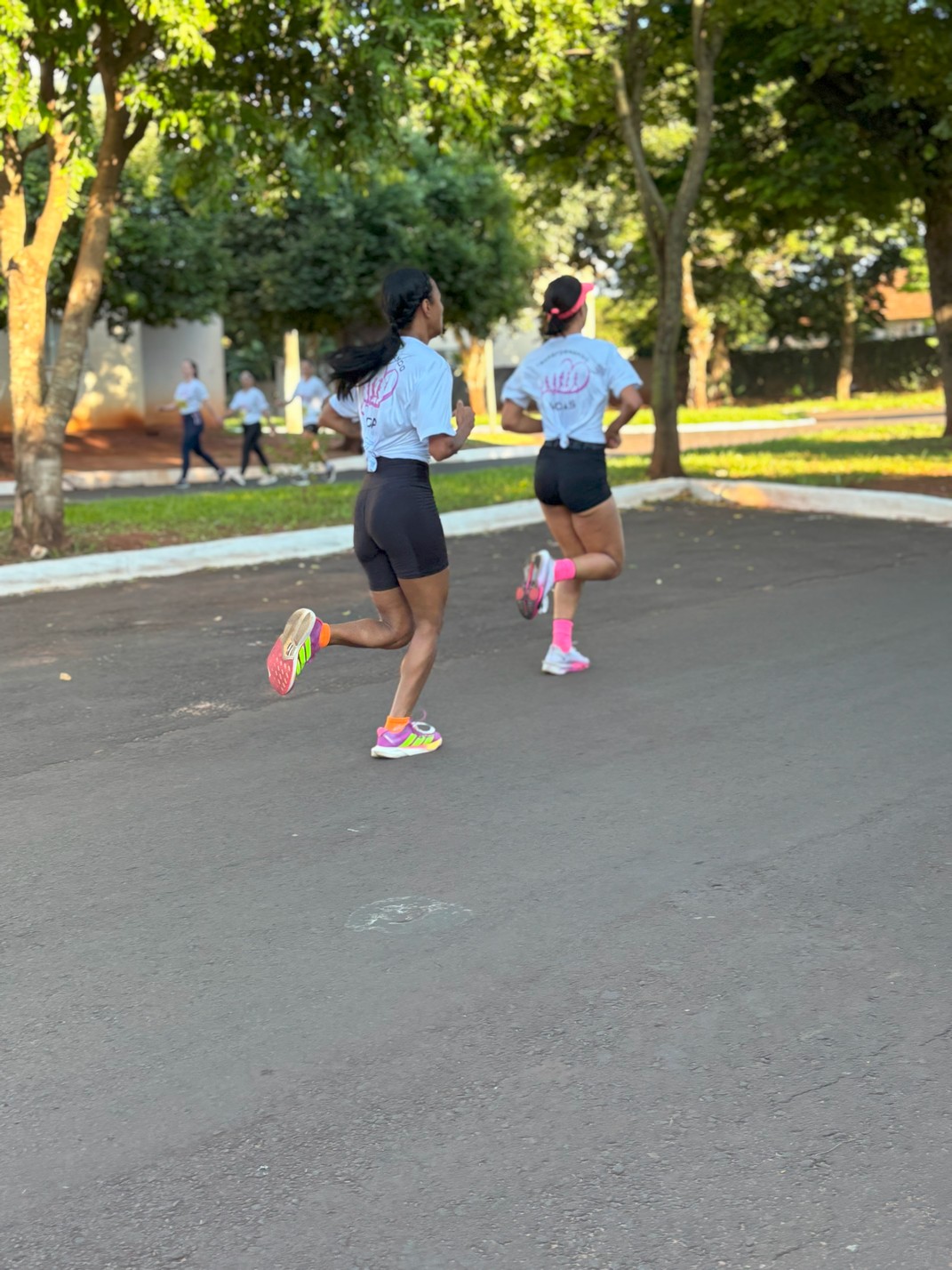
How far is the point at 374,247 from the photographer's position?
29906 millimetres

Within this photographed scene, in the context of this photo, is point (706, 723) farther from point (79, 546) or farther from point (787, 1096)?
point (79, 546)

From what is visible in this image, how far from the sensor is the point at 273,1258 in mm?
2729

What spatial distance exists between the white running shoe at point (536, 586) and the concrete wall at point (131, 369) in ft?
80.2

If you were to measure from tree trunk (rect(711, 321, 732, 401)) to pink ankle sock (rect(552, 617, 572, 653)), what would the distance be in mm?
49045

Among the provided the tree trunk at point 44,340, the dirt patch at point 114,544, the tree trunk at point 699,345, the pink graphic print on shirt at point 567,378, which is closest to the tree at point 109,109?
the tree trunk at point 44,340

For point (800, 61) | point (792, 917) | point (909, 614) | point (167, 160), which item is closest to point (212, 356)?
point (167, 160)

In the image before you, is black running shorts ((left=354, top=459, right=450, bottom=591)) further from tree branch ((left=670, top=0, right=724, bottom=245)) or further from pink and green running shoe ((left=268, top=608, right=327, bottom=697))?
tree branch ((left=670, top=0, right=724, bottom=245))

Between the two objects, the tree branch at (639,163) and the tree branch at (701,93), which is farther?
the tree branch at (639,163)

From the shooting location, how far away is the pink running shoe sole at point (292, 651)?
612 cm

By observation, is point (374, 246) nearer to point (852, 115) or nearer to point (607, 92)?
point (607, 92)

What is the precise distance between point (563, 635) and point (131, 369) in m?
26.8

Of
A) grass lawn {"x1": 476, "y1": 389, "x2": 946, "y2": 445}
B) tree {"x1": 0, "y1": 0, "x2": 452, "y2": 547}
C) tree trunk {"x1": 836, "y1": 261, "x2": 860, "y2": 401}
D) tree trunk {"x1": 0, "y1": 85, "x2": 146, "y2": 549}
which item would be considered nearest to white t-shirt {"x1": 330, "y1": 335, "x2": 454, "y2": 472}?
tree {"x1": 0, "y1": 0, "x2": 452, "y2": 547}

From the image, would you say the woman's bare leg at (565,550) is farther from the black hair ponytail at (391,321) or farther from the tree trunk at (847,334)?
the tree trunk at (847,334)

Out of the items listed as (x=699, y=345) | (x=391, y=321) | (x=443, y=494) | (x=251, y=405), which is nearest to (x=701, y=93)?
(x=443, y=494)
